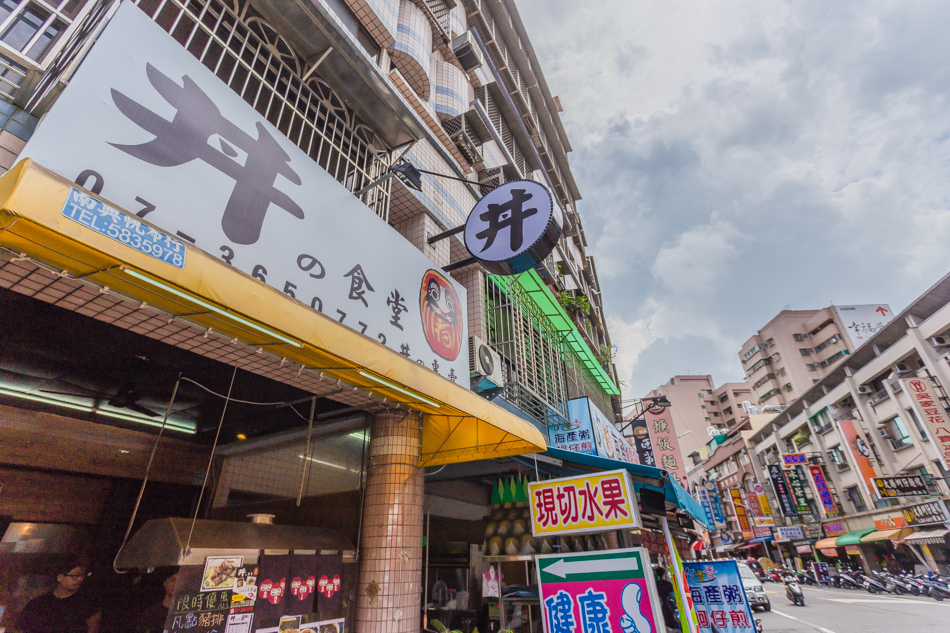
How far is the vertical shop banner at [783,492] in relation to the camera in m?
32.8

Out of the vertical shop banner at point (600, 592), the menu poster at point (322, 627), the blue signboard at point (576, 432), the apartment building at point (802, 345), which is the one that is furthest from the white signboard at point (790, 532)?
the menu poster at point (322, 627)

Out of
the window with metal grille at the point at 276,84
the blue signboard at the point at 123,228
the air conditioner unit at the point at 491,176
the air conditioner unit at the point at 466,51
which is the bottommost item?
the blue signboard at the point at 123,228

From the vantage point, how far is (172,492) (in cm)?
661

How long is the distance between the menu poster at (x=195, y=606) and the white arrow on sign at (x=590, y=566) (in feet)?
10.5

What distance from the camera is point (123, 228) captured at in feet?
8.02

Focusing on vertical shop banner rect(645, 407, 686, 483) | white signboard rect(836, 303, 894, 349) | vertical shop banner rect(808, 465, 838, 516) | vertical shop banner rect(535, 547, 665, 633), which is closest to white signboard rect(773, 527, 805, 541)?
vertical shop banner rect(808, 465, 838, 516)

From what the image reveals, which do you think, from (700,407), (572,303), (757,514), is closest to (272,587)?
(572,303)

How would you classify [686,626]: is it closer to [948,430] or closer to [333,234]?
[333,234]

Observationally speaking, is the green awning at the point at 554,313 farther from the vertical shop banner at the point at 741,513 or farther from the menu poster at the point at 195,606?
the vertical shop banner at the point at 741,513

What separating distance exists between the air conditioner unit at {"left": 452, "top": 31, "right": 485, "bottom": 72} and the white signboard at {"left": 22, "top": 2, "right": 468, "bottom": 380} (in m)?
9.41

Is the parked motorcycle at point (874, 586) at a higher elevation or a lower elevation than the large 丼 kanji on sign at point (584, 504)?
lower

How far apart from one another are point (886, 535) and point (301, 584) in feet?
134

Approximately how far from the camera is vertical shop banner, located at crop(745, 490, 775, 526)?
132 ft

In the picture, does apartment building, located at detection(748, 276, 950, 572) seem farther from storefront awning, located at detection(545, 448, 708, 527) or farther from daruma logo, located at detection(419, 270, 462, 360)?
daruma logo, located at detection(419, 270, 462, 360)
